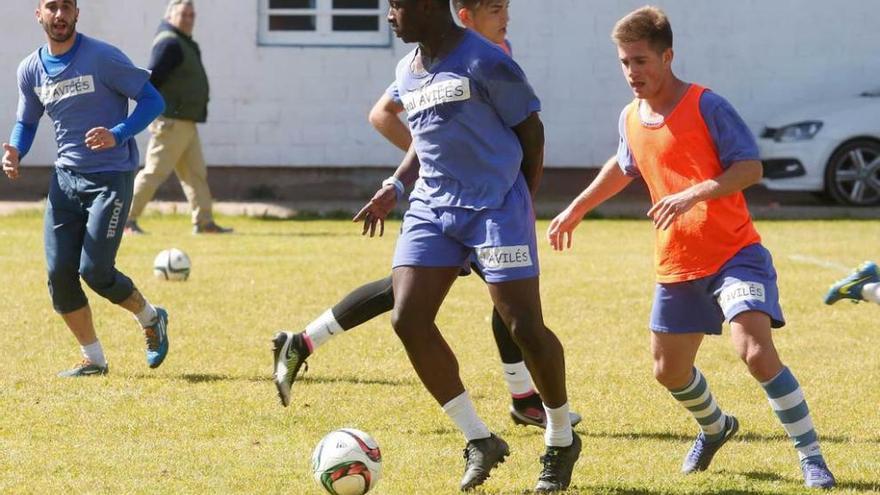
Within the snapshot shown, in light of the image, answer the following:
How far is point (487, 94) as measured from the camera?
18.7 ft

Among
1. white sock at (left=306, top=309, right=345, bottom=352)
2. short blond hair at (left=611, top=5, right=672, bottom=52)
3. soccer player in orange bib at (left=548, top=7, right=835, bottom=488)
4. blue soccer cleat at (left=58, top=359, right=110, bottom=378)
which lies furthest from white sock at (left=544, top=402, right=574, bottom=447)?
blue soccer cleat at (left=58, top=359, right=110, bottom=378)

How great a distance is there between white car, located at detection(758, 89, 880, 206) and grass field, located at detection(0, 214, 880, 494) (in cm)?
464

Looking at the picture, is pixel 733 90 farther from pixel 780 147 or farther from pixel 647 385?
pixel 647 385

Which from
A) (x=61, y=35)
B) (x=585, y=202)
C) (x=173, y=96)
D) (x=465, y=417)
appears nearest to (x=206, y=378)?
(x=61, y=35)

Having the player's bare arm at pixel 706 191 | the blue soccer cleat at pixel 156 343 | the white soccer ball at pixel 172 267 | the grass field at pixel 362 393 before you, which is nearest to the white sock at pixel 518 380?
the grass field at pixel 362 393

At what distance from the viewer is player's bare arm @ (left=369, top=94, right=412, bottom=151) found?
693cm

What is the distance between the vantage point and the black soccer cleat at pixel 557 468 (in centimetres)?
584

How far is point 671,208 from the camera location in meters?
5.59

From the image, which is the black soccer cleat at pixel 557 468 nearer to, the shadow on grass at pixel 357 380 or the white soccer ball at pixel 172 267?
the shadow on grass at pixel 357 380

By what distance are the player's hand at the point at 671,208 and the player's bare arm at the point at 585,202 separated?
2.14 ft

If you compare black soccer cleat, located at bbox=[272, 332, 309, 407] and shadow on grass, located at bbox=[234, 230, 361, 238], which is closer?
black soccer cleat, located at bbox=[272, 332, 309, 407]

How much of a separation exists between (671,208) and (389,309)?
2.01 meters

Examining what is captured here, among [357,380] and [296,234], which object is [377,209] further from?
[296,234]

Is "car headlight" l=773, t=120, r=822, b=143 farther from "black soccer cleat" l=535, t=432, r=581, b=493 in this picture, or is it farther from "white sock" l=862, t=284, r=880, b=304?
"black soccer cleat" l=535, t=432, r=581, b=493
